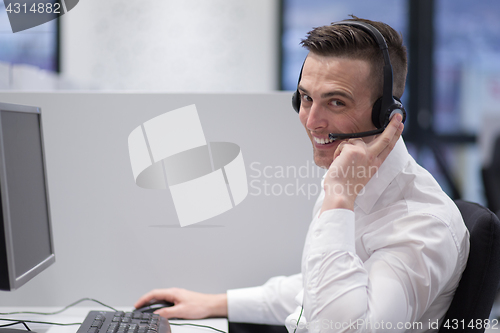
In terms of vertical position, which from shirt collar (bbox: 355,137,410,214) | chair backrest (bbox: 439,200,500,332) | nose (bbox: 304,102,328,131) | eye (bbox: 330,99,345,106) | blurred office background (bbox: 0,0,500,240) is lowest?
chair backrest (bbox: 439,200,500,332)

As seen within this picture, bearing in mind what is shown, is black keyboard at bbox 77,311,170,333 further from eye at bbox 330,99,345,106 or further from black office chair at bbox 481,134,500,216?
black office chair at bbox 481,134,500,216

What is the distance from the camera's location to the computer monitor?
79 centimetres

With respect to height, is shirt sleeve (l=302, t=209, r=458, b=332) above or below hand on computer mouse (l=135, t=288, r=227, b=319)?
above

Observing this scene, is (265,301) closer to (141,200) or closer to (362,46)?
(141,200)

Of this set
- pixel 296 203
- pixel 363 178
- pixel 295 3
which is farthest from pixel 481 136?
pixel 295 3

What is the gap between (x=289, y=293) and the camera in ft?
3.55

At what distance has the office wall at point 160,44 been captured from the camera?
3285 mm

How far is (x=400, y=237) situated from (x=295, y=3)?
→ 324cm

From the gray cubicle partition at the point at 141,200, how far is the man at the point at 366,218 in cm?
16

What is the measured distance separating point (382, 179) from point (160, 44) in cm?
278

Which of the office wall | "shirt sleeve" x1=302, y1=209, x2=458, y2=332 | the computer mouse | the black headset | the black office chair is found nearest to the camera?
"shirt sleeve" x1=302, y1=209, x2=458, y2=332

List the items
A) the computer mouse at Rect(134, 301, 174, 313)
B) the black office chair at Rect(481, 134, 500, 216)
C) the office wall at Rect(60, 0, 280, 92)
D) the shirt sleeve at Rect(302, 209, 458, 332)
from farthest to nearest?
1. the office wall at Rect(60, 0, 280, 92)
2. the black office chair at Rect(481, 134, 500, 216)
3. the computer mouse at Rect(134, 301, 174, 313)
4. the shirt sleeve at Rect(302, 209, 458, 332)

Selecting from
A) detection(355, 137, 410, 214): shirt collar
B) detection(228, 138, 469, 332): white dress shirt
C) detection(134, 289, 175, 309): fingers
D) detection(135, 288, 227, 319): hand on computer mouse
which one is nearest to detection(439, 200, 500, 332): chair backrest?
detection(228, 138, 469, 332): white dress shirt

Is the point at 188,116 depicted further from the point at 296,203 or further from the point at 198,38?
the point at 198,38
